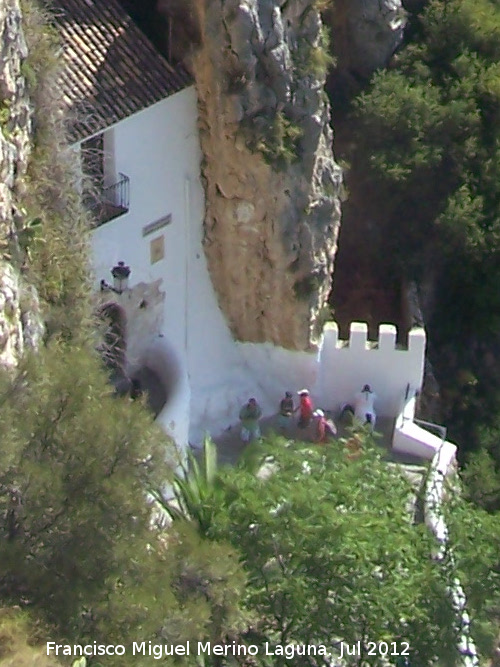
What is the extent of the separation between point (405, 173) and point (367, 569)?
45.0 feet

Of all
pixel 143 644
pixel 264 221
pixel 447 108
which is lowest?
pixel 143 644

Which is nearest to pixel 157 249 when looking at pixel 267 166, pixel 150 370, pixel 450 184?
pixel 150 370

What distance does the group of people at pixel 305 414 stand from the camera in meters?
23.7

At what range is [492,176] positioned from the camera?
27844 millimetres

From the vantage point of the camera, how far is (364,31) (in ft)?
92.8

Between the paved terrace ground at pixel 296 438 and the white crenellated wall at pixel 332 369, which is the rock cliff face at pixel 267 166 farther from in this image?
the paved terrace ground at pixel 296 438

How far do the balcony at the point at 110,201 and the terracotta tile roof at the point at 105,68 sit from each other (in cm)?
100

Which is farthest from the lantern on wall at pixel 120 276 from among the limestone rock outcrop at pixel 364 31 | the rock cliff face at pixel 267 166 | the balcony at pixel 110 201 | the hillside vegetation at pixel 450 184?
the limestone rock outcrop at pixel 364 31

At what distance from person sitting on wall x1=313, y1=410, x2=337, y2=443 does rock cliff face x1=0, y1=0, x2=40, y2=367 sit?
7.46m

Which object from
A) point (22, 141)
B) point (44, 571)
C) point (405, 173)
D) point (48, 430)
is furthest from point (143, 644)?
point (405, 173)

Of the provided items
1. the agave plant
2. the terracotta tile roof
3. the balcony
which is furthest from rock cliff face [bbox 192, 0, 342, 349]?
the agave plant

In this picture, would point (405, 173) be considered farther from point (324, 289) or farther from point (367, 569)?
point (367, 569)

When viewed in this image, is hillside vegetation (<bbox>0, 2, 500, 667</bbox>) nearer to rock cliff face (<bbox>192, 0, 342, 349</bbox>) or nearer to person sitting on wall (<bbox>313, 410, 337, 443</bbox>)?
rock cliff face (<bbox>192, 0, 342, 349</bbox>)

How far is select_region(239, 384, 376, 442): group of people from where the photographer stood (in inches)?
933
